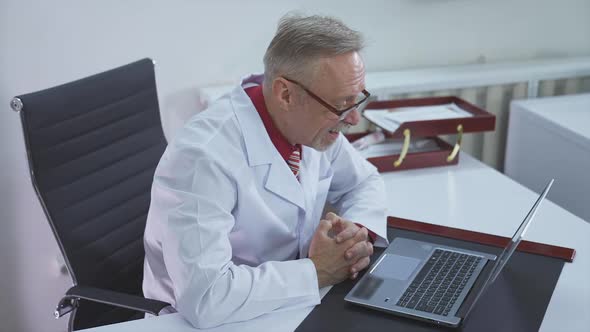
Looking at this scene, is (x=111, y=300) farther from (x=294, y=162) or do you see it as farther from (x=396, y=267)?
(x=396, y=267)

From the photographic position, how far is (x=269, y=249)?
1.40 m

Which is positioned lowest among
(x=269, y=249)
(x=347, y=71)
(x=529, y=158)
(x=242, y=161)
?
(x=529, y=158)

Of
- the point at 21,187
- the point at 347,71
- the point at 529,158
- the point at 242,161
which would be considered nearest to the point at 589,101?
the point at 529,158

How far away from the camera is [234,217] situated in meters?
1.33

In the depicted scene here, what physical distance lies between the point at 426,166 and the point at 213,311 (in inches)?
39.5

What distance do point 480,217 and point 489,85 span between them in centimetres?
95

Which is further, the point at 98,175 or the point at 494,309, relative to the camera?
the point at 98,175

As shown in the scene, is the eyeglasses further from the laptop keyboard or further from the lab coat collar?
the laptop keyboard

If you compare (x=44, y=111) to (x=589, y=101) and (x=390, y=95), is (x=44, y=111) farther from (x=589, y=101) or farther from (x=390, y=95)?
(x=589, y=101)

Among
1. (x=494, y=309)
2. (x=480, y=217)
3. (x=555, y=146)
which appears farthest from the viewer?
(x=555, y=146)

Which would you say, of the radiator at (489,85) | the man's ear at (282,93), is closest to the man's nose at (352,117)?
the man's ear at (282,93)

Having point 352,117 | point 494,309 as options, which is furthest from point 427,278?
point 352,117

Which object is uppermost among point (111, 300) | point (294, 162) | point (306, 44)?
point (306, 44)

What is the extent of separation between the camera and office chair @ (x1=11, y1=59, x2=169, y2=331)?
1448mm
